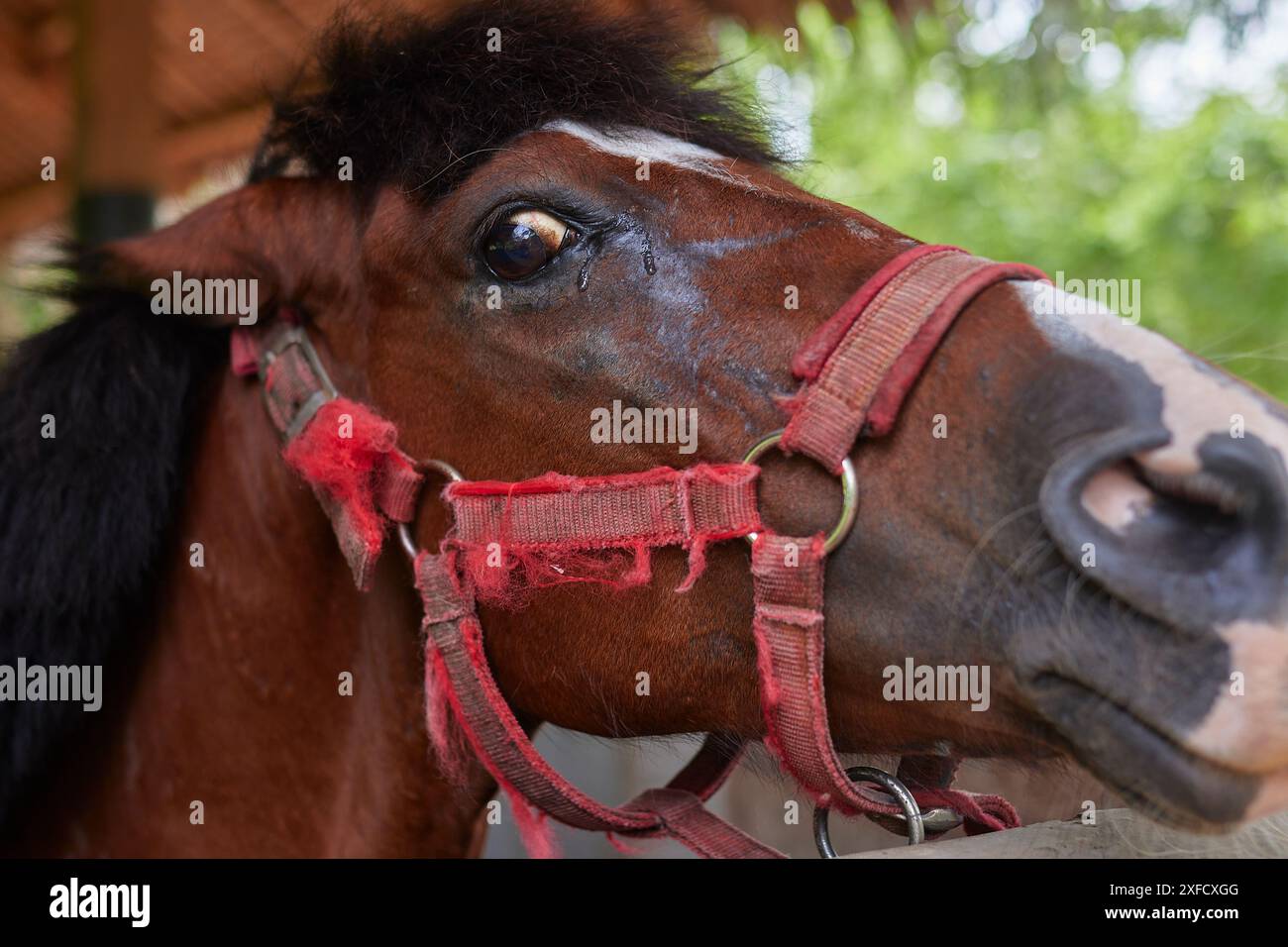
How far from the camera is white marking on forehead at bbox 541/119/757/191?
1.68 m

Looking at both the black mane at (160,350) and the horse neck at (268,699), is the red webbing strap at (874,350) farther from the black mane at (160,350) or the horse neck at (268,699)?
the horse neck at (268,699)

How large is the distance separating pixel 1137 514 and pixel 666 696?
28.3 inches

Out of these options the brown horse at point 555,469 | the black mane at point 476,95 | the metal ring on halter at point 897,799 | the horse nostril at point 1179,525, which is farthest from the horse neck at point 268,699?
the horse nostril at point 1179,525

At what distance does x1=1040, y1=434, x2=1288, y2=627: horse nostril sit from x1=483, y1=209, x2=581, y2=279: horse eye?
2.78 ft

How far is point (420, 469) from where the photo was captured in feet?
5.53

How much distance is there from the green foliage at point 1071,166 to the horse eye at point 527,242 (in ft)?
11.9

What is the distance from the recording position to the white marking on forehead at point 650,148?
5.50 ft

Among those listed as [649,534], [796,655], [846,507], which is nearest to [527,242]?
[649,534]

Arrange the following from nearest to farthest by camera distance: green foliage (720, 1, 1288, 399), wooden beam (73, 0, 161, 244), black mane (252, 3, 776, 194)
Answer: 1. black mane (252, 3, 776, 194)
2. wooden beam (73, 0, 161, 244)
3. green foliage (720, 1, 1288, 399)

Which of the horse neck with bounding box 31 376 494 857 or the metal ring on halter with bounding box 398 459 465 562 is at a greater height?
the metal ring on halter with bounding box 398 459 465 562

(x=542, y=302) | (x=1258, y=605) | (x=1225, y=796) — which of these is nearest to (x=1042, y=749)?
(x=1225, y=796)

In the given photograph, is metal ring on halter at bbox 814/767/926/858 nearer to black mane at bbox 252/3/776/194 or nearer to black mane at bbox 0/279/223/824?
black mane at bbox 252/3/776/194

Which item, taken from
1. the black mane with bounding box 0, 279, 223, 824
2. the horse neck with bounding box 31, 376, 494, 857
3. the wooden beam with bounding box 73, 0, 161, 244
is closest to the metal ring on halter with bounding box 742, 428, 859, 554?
the horse neck with bounding box 31, 376, 494, 857

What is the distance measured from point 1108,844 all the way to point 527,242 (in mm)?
1253
